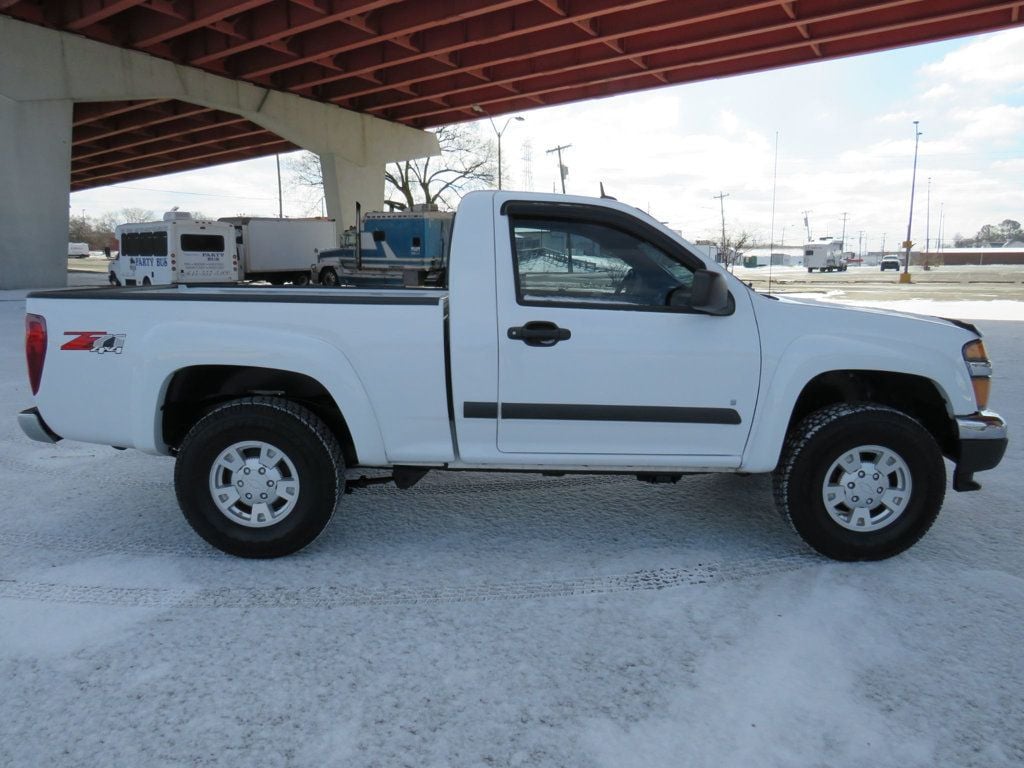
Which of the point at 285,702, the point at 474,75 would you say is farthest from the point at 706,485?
the point at 474,75

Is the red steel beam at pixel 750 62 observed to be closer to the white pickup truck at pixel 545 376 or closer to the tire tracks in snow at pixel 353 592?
the white pickup truck at pixel 545 376

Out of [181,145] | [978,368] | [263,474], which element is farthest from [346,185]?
[978,368]

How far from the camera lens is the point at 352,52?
26828 mm

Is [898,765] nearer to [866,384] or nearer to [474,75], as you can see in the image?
[866,384]

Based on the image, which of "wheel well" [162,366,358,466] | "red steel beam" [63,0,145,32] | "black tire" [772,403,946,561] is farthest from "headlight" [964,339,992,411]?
"red steel beam" [63,0,145,32]

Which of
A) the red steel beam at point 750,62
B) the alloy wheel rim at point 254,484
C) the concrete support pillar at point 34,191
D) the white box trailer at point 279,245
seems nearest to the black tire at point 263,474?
the alloy wheel rim at point 254,484

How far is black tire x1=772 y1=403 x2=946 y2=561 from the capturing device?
148 inches

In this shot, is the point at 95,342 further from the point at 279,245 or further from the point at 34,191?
the point at 279,245

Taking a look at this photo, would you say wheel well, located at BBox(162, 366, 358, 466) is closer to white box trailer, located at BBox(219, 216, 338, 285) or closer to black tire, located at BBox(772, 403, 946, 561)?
black tire, located at BBox(772, 403, 946, 561)

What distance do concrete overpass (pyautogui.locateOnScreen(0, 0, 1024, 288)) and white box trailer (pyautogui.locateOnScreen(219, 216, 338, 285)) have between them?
13.6 feet

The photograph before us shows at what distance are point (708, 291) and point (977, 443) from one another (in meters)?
1.66

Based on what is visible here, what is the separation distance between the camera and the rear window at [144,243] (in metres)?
26.1

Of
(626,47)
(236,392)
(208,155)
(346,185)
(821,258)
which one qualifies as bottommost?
A: (236,392)

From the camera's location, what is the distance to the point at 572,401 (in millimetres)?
3750
